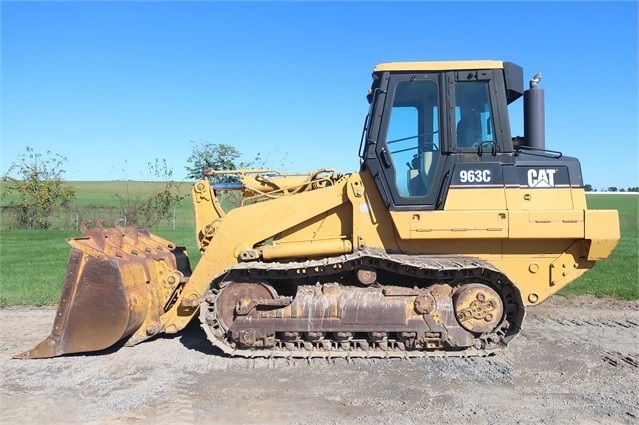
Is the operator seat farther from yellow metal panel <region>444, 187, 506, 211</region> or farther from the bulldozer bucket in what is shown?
the bulldozer bucket

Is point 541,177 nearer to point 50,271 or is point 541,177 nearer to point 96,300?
point 96,300

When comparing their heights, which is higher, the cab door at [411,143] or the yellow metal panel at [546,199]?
the cab door at [411,143]

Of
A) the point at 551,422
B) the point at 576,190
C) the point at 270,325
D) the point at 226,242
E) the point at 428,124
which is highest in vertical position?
the point at 428,124

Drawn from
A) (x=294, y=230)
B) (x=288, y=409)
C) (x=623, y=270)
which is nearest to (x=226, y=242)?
(x=294, y=230)

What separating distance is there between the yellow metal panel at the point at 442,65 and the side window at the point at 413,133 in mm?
156

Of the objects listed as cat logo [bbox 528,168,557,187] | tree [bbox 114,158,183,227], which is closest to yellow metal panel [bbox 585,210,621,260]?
cat logo [bbox 528,168,557,187]

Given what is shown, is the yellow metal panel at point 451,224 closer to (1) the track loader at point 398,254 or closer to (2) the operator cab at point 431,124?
(1) the track loader at point 398,254

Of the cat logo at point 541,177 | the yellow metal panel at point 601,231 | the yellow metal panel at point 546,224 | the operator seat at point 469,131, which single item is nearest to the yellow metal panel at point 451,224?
the yellow metal panel at point 546,224

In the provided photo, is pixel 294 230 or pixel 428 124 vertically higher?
pixel 428 124

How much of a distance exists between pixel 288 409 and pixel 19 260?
43.7ft

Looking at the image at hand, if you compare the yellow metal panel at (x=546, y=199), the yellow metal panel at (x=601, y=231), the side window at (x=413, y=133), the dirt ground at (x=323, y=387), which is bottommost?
the dirt ground at (x=323, y=387)

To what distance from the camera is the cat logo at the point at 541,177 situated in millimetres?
5734

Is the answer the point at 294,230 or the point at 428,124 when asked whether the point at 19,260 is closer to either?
the point at 294,230

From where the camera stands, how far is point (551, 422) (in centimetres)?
405
